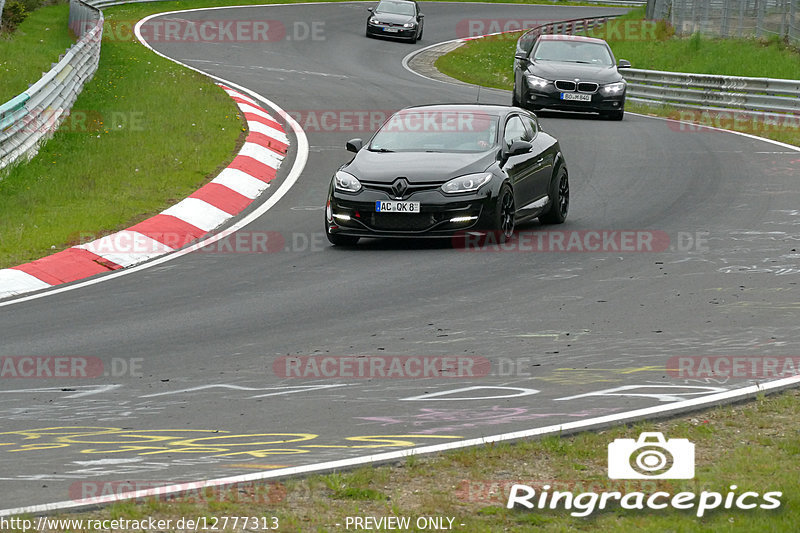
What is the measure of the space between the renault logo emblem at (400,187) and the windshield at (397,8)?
110 ft

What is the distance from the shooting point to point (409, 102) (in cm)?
2634

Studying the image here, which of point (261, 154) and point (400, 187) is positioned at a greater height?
point (400, 187)

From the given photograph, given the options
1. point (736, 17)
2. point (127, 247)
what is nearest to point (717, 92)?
point (736, 17)

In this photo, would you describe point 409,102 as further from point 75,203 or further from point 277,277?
point 277,277

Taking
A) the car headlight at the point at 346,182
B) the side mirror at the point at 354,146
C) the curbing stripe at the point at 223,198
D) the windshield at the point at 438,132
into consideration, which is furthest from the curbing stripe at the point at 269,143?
the car headlight at the point at 346,182

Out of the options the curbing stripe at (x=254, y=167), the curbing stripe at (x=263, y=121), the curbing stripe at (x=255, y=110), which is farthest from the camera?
the curbing stripe at (x=255, y=110)

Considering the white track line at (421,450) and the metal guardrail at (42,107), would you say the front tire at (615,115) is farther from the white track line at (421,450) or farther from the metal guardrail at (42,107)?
the white track line at (421,450)

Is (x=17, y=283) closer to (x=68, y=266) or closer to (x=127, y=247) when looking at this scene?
(x=68, y=266)

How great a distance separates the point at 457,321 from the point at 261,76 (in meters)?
21.4

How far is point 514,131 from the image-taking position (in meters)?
14.6

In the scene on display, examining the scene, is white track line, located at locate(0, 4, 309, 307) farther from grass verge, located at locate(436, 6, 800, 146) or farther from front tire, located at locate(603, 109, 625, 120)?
grass verge, located at locate(436, 6, 800, 146)

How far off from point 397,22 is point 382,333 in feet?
121

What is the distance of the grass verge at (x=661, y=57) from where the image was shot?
115 ft

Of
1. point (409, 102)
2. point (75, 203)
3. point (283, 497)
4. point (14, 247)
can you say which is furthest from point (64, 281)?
point (409, 102)
